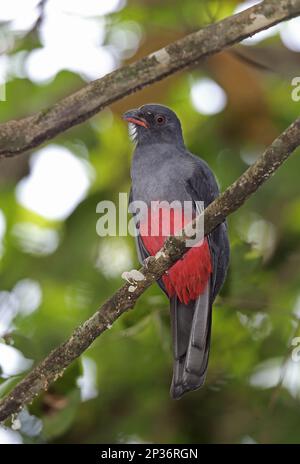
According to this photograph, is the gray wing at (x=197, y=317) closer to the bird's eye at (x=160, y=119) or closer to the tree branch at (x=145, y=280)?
the bird's eye at (x=160, y=119)

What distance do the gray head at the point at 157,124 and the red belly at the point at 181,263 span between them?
1.96 ft

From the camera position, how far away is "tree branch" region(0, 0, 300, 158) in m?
3.51

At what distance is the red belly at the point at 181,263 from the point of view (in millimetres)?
4227

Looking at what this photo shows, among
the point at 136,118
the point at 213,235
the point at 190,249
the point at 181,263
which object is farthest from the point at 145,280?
the point at 136,118

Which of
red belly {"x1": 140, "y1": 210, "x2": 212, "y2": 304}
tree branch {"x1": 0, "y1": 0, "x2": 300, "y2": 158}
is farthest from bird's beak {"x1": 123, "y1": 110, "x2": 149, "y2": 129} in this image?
tree branch {"x1": 0, "y1": 0, "x2": 300, "y2": 158}

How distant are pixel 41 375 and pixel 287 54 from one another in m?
3.40

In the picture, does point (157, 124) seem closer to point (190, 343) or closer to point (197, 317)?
point (197, 317)

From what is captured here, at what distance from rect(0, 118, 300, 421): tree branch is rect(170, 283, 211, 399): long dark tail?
749 mm

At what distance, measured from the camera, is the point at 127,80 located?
3.56m

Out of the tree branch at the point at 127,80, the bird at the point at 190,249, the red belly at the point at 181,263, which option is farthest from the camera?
the red belly at the point at 181,263

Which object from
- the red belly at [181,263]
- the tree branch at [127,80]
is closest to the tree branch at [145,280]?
the tree branch at [127,80]

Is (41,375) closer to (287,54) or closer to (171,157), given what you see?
(171,157)

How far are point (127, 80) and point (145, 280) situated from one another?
90 cm
